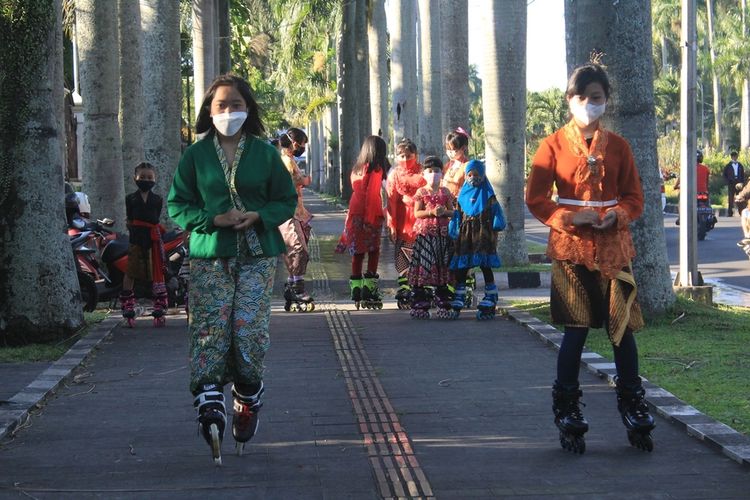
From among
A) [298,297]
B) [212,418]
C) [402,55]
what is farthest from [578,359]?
[402,55]

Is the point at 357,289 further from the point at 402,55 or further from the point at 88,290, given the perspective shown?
the point at 402,55

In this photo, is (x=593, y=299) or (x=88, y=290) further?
(x=88, y=290)

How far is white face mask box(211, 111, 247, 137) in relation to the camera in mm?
6578

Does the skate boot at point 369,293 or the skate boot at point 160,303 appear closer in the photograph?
the skate boot at point 160,303

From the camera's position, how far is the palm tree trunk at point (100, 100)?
594 inches

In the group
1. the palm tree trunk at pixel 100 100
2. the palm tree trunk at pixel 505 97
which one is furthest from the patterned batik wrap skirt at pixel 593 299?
the palm tree trunk at pixel 505 97

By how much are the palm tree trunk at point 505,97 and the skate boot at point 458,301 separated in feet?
18.7

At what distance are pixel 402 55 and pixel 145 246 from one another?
19.9m

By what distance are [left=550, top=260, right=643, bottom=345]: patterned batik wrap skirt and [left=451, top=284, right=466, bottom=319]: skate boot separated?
583cm

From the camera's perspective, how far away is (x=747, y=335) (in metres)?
11.0

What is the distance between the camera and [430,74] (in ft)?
94.0

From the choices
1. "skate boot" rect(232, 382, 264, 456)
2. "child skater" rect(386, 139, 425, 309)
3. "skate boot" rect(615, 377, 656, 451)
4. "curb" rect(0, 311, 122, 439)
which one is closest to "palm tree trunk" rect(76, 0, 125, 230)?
"child skater" rect(386, 139, 425, 309)

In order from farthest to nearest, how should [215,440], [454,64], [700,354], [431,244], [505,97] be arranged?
[454,64] → [505,97] → [431,244] → [700,354] → [215,440]

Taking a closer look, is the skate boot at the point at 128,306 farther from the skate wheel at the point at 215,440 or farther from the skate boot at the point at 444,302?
the skate wheel at the point at 215,440
